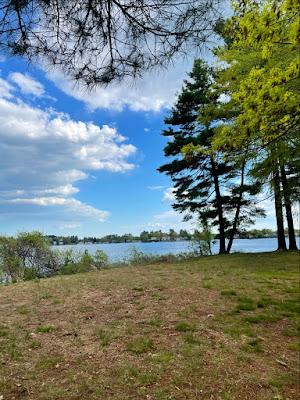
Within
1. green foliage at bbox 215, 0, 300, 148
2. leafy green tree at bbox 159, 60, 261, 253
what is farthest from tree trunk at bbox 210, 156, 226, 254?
green foliage at bbox 215, 0, 300, 148

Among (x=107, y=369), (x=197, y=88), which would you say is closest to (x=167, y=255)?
(x=197, y=88)

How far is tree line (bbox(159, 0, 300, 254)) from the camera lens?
137 inches

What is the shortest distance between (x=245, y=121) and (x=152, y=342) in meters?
3.05

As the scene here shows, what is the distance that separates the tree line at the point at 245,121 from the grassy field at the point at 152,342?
2.59 m

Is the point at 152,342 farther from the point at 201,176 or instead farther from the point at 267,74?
the point at 201,176

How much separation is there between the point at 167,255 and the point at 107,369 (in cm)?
1354

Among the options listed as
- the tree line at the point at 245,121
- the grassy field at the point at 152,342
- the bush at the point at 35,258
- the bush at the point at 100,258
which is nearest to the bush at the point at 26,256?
the bush at the point at 35,258

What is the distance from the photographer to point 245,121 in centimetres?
409

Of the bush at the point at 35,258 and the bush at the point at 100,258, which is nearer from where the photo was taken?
the bush at the point at 35,258

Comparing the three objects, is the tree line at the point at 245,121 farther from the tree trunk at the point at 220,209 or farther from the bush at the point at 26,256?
the bush at the point at 26,256

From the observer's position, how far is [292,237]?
1630 cm

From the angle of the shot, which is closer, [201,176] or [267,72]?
[267,72]

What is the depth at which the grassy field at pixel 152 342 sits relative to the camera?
3.59 metres

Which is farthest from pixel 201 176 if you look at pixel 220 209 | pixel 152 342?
pixel 152 342
